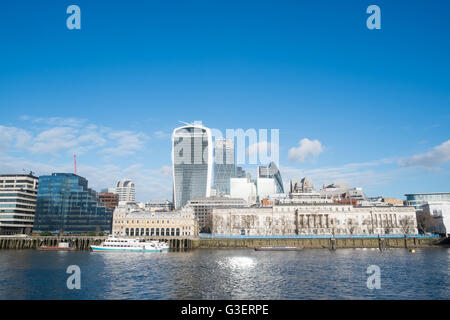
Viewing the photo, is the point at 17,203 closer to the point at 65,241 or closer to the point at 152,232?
the point at 65,241

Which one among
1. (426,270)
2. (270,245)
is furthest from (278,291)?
(270,245)

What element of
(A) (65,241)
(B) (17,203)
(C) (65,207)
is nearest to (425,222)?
(A) (65,241)


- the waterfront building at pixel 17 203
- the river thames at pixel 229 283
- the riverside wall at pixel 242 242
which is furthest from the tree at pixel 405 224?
the waterfront building at pixel 17 203

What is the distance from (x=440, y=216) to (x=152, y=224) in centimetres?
13984

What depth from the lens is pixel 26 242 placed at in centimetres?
13275

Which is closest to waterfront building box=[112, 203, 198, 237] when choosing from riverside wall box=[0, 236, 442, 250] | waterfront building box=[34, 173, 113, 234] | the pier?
the pier

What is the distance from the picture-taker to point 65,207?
16525 cm

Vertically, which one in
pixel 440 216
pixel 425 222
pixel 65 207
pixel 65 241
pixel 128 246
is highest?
pixel 65 207

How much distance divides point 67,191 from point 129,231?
4591cm

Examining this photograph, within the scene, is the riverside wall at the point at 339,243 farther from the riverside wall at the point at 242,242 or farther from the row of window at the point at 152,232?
the row of window at the point at 152,232

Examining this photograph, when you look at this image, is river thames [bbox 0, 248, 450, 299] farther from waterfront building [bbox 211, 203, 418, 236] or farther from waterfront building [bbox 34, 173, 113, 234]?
waterfront building [bbox 34, 173, 113, 234]

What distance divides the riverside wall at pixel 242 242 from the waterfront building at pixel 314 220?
26.7 meters

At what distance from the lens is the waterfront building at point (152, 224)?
147 m
